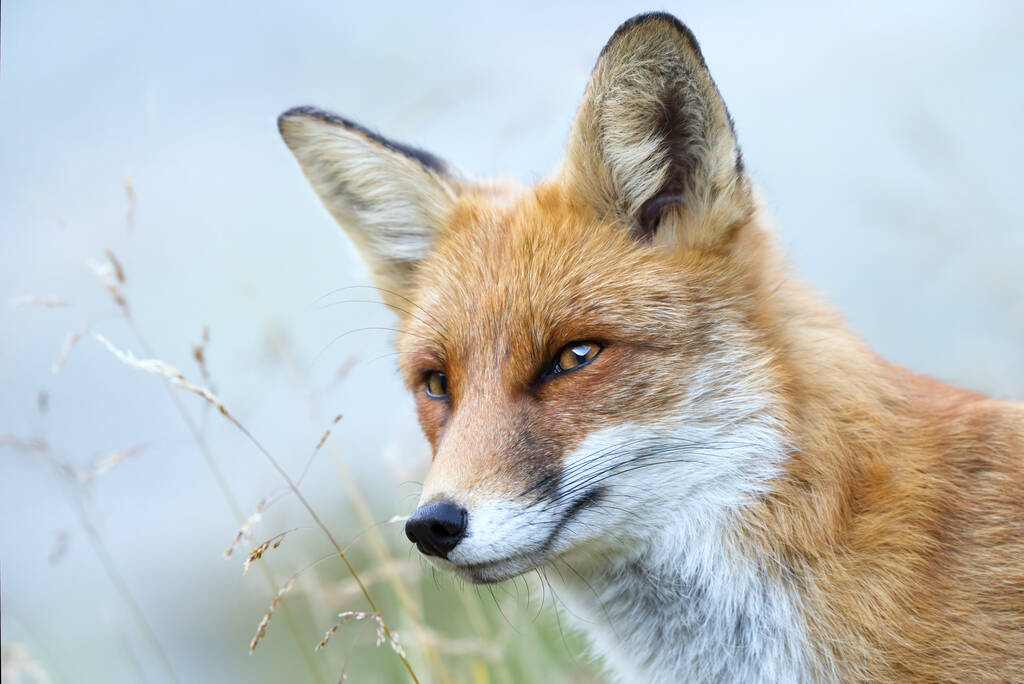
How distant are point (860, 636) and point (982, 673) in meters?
0.30

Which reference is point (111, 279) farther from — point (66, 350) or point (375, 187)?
point (375, 187)

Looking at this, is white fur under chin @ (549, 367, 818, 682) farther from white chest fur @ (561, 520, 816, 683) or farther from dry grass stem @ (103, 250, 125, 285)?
dry grass stem @ (103, 250, 125, 285)

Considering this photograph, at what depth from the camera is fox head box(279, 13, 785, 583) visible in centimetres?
247

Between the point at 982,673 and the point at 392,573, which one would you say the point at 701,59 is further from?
the point at 392,573

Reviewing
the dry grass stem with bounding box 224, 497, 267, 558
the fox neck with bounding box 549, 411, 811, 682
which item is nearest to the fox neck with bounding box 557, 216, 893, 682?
the fox neck with bounding box 549, 411, 811, 682

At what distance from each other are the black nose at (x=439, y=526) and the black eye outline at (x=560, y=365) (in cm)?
56

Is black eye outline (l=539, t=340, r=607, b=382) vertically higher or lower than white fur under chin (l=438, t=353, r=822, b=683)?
higher

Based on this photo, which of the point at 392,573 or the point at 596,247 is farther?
the point at 392,573

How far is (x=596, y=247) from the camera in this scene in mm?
2930

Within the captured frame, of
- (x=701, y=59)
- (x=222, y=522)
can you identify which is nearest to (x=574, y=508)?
(x=701, y=59)

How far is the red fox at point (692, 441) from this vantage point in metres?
2.44

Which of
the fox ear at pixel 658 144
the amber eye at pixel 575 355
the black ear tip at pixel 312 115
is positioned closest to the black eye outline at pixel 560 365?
the amber eye at pixel 575 355

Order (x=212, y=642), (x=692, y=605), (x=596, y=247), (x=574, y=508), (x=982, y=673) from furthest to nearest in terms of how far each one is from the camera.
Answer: (x=212, y=642)
(x=596, y=247)
(x=692, y=605)
(x=574, y=508)
(x=982, y=673)

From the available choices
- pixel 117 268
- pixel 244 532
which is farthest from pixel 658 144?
pixel 117 268
